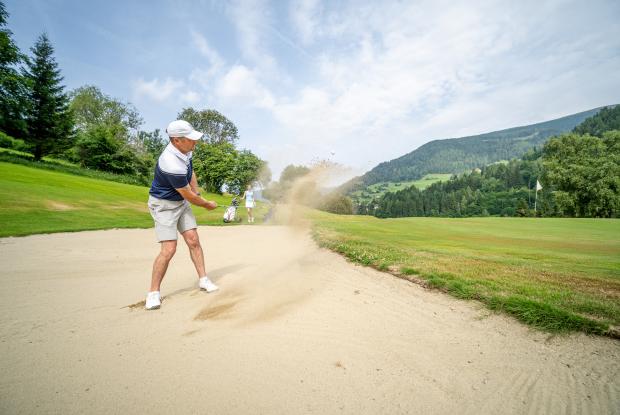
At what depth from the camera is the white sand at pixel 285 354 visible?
8.43 feet

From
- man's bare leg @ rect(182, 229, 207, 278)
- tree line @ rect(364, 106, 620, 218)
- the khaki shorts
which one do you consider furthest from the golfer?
tree line @ rect(364, 106, 620, 218)

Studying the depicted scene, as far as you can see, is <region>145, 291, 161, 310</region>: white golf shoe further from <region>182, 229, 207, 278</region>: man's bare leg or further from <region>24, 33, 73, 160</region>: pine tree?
<region>24, 33, 73, 160</region>: pine tree

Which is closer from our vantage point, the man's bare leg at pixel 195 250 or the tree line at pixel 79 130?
the man's bare leg at pixel 195 250

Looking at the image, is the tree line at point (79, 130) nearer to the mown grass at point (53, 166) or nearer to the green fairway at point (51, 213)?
the mown grass at point (53, 166)

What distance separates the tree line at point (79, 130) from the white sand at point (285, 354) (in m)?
28.6

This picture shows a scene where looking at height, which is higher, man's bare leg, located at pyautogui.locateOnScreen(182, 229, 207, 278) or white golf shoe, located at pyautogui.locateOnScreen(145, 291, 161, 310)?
man's bare leg, located at pyautogui.locateOnScreen(182, 229, 207, 278)

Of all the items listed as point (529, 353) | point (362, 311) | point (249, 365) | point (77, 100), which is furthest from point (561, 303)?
point (77, 100)

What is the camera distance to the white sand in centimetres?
257

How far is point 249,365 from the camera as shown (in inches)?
121

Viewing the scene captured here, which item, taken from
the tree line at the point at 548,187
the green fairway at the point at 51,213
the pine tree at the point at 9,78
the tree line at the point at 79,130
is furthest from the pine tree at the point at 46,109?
the tree line at the point at 548,187

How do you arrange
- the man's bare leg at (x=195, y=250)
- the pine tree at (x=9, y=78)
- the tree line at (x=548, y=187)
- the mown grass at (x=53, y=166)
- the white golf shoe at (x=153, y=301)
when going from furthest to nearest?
the tree line at (x=548, y=187)
the mown grass at (x=53, y=166)
the pine tree at (x=9, y=78)
the man's bare leg at (x=195, y=250)
the white golf shoe at (x=153, y=301)

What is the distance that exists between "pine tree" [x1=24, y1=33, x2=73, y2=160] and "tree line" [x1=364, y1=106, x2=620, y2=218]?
5241 centimetres

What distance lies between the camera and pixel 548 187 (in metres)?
Answer: 64.8

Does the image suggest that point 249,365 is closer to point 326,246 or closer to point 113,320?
point 113,320
